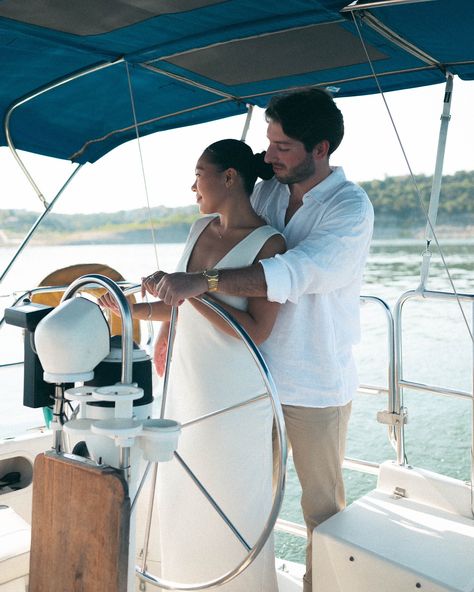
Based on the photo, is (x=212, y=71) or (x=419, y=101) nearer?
(x=212, y=71)

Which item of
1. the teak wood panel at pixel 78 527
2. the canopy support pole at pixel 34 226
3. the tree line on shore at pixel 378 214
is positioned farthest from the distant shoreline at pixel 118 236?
the teak wood panel at pixel 78 527

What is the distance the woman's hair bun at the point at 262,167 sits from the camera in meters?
1.76

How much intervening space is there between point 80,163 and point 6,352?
1389cm

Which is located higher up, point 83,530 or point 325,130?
point 325,130

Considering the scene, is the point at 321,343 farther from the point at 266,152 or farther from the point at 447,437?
the point at 447,437

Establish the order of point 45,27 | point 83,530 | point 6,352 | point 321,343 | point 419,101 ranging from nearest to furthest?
point 83,530, point 321,343, point 45,27, point 6,352, point 419,101

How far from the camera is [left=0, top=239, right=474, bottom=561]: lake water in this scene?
27.1 feet

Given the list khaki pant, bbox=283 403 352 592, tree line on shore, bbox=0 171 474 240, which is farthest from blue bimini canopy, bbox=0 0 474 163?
tree line on shore, bbox=0 171 474 240

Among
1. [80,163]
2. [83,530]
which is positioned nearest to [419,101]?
[80,163]

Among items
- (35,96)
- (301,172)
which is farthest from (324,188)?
(35,96)

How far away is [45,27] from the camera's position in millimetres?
1767

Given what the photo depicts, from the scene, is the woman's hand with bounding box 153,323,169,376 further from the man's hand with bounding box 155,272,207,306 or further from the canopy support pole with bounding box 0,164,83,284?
the canopy support pole with bounding box 0,164,83,284

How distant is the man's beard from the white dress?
13 centimetres

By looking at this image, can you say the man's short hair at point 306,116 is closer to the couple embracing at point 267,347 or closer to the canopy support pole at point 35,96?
the couple embracing at point 267,347
